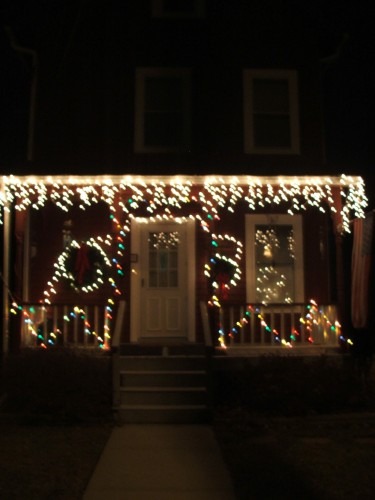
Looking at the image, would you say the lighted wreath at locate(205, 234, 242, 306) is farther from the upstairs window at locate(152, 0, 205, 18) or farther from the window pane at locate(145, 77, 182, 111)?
the upstairs window at locate(152, 0, 205, 18)

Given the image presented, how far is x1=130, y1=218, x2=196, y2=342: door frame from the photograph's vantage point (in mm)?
12453

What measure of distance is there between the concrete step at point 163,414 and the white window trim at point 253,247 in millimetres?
3511

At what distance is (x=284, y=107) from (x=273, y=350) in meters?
4.79

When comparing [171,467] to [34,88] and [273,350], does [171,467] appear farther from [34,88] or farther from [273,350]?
[34,88]

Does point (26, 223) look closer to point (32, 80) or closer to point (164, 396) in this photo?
point (32, 80)

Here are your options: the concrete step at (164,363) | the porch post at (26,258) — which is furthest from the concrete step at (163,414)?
the porch post at (26,258)

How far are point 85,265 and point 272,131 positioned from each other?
434 cm

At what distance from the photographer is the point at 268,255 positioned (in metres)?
12.9

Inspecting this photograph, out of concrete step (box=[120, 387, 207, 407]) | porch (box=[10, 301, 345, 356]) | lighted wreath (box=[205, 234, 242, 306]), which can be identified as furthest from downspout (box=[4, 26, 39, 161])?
concrete step (box=[120, 387, 207, 407])

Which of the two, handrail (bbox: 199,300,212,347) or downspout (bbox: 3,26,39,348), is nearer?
handrail (bbox: 199,300,212,347)

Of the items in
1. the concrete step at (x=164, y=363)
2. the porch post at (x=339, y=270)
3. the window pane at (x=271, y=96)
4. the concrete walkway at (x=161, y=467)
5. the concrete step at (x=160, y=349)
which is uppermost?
the window pane at (x=271, y=96)

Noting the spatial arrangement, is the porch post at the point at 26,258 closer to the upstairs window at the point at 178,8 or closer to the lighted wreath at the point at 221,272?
the lighted wreath at the point at 221,272

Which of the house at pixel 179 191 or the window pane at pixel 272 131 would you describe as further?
the window pane at pixel 272 131

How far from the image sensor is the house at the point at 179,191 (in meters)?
11.6
